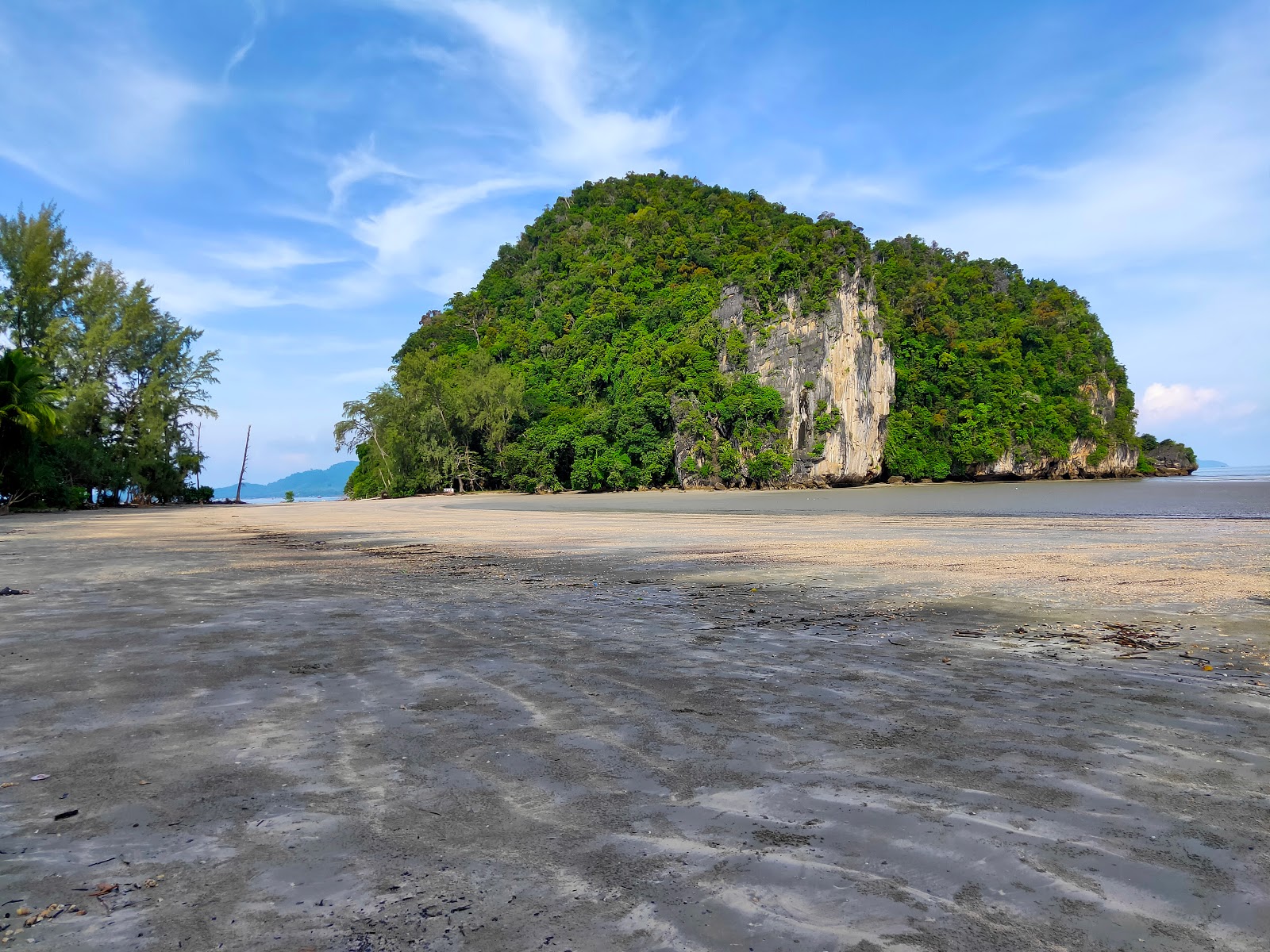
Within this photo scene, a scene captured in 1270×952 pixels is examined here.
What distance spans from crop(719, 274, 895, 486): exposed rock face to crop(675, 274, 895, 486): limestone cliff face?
0.24 ft

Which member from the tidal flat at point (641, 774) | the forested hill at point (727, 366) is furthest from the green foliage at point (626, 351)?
the tidal flat at point (641, 774)

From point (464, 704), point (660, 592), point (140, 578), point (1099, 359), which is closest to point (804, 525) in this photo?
point (660, 592)

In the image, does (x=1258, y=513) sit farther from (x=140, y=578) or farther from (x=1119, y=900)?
(x=140, y=578)

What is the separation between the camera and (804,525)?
20.5 metres

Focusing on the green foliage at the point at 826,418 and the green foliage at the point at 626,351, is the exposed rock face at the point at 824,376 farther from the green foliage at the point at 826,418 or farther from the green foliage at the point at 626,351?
the green foliage at the point at 626,351

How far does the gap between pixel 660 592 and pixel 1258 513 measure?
25.2m

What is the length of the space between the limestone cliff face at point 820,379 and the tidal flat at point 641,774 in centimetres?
6034

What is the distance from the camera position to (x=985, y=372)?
83625mm

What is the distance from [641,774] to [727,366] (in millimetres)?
68557

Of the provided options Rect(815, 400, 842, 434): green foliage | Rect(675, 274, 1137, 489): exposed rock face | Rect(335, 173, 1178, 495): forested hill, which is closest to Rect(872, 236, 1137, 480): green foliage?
Rect(335, 173, 1178, 495): forested hill

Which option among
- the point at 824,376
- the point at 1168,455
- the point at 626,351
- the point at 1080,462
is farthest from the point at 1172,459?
the point at 626,351

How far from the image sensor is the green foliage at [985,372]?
8088 centimetres

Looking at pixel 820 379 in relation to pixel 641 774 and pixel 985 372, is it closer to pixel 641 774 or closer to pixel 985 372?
pixel 985 372

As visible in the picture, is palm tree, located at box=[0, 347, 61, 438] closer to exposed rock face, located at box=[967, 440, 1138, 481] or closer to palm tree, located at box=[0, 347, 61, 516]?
palm tree, located at box=[0, 347, 61, 516]
